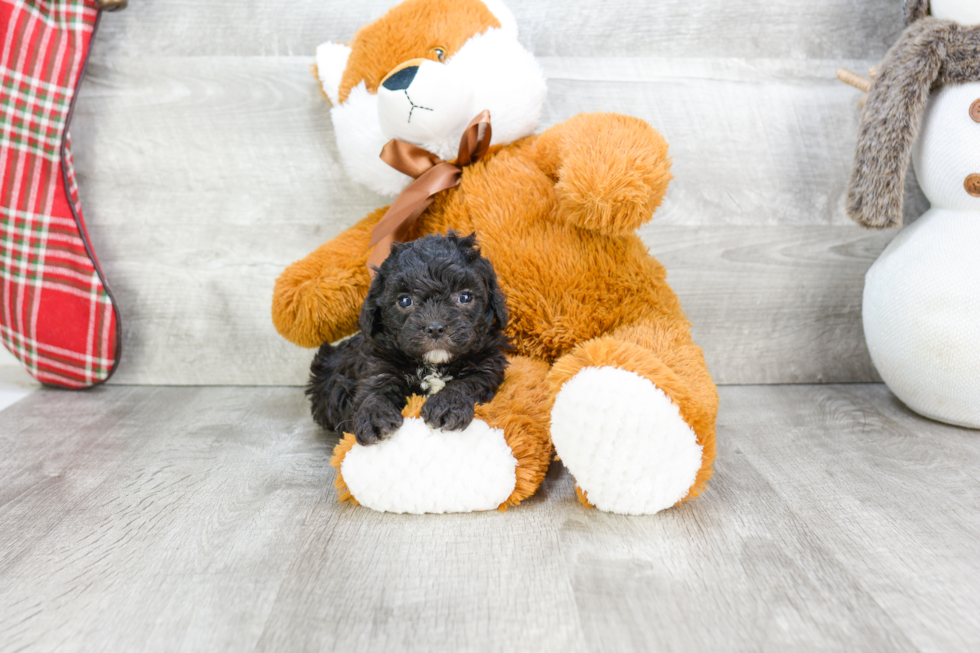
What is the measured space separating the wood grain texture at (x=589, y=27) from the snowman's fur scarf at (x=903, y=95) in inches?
10.3

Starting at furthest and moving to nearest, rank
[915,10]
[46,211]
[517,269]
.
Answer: [46,211], [915,10], [517,269]

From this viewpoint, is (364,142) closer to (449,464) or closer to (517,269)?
(517,269)

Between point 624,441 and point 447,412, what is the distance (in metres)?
0.22

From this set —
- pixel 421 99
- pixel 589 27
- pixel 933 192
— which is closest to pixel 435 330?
pixel 421 99

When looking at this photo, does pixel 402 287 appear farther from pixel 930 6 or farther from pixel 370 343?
pixel 930 6

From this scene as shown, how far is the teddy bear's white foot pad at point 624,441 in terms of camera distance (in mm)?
820

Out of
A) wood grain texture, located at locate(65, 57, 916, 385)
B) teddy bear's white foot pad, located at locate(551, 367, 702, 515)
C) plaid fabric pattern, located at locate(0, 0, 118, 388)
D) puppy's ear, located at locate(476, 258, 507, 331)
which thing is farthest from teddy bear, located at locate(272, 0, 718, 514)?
plaid fabric pattern, located at locate(0, 0, 118, 388)

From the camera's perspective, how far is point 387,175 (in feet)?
3.82

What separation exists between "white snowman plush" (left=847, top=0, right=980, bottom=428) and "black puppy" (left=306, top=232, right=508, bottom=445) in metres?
0.71

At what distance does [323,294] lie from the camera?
110cm

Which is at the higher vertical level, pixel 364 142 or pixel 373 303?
pixel 364 142

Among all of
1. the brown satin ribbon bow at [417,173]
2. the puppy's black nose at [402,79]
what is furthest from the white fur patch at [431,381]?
the puppy's black nose at [402,79]

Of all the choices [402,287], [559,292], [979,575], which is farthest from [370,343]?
[979,575]

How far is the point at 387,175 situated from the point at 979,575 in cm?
100
